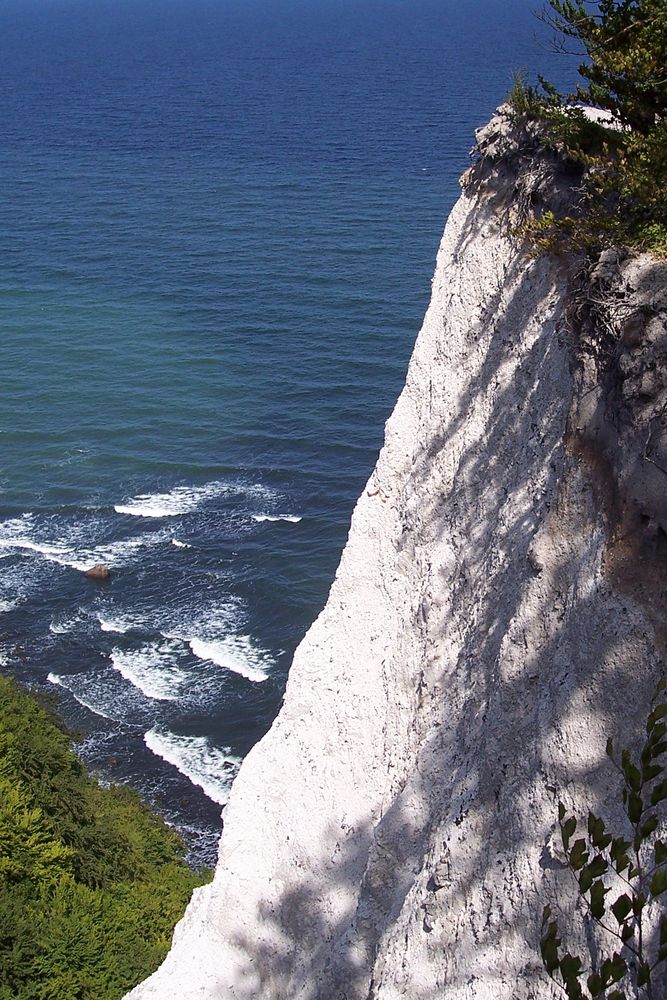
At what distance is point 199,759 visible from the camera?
3262 cm

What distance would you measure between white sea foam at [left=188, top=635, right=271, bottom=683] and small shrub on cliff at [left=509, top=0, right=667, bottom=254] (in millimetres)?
25823

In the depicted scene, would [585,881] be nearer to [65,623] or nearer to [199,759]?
[199,759]

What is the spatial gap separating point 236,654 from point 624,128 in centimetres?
2798

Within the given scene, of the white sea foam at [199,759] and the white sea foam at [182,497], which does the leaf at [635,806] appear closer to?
the white sea foam at [199,759]

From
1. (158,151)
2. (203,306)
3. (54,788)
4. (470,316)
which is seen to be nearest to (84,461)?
(203,306)

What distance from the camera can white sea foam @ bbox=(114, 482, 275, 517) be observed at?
1737 inches

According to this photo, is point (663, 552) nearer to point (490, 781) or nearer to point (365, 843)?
point (490, 781)

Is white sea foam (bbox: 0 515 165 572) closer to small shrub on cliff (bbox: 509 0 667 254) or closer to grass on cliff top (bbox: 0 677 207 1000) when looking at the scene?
grass on cliff top (bbox: 0 677 207 1000)

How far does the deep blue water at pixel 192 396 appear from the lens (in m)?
35.6

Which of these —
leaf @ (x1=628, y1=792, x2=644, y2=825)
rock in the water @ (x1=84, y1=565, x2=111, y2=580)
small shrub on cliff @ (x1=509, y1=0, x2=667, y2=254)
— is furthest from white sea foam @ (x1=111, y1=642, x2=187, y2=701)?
leaf @ (x1=628, y1=792, x2=644, y2=825)

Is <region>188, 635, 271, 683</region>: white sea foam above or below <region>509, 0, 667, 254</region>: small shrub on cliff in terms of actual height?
below

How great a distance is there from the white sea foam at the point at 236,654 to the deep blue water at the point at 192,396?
0.29 ft

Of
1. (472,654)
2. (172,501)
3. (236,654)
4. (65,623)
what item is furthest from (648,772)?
(172,501)

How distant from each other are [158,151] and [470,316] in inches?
3613
